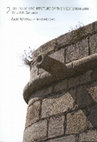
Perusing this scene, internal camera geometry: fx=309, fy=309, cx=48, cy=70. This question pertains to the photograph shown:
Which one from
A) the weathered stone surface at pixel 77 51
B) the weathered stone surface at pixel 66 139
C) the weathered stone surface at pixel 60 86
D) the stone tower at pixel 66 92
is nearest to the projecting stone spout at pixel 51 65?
the stone tower at pixel 66 92

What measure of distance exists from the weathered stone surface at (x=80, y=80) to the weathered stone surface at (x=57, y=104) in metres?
0.10

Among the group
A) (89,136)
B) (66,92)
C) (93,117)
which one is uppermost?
(66,92)

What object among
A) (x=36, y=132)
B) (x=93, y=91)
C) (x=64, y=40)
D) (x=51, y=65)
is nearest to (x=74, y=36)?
(x=64, y=40)

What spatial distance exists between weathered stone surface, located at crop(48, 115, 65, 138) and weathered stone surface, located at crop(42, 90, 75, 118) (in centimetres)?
8

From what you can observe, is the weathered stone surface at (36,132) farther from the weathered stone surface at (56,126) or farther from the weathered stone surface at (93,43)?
the weathered stone surface at (93,43)

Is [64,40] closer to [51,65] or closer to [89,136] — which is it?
[51,65]

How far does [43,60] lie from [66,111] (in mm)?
641

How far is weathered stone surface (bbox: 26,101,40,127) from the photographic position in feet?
12.8

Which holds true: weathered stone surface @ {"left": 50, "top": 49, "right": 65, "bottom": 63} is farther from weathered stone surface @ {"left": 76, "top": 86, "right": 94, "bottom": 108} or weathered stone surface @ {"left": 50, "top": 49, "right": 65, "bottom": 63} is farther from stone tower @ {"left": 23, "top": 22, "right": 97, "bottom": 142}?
weathered stone surface @ {"left": 76, "top": 86, "right": 94, "bottom": 108}

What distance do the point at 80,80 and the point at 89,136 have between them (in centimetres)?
69

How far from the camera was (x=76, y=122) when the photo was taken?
3.36m

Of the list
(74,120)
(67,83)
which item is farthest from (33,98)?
(74,120)

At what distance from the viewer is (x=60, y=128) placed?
3488mm

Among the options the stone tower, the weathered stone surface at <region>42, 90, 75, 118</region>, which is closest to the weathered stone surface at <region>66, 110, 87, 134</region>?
the stone tower
